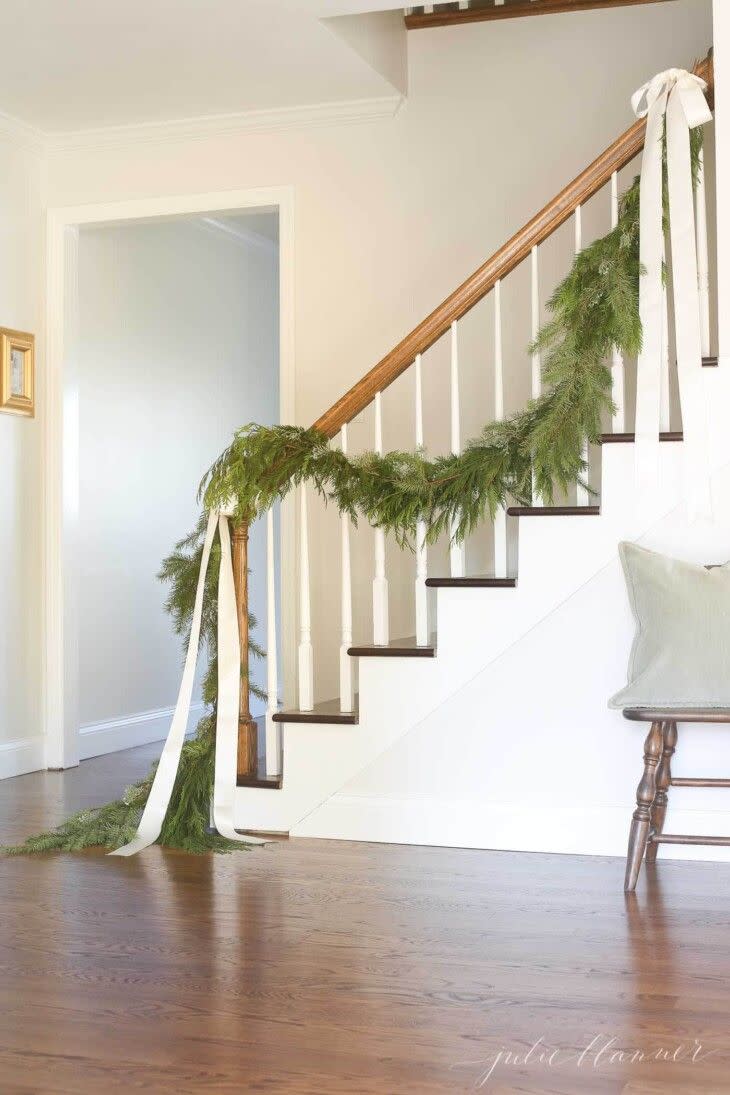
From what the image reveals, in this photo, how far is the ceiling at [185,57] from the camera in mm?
4109

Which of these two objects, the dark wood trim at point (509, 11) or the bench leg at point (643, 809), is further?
the dark wood trim at point (509, 11)

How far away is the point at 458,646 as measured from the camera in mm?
3621

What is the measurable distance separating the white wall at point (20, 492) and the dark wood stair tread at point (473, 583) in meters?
2.25

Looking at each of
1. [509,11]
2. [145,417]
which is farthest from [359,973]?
[145,417]

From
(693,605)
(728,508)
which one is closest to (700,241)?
(728,508)

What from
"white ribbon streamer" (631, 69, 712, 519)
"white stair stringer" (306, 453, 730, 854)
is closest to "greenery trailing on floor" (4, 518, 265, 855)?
"white stair stringer" (306, 453, 730, 854)

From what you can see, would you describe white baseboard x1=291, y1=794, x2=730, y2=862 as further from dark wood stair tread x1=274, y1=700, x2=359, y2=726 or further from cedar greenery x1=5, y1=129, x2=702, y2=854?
cedar greenery x1=5, y1=129, x2=702, y2=854

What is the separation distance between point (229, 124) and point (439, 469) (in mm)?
2218

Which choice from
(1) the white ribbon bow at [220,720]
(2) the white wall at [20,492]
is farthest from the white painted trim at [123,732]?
(1) the white ribbon bow at [220,720]

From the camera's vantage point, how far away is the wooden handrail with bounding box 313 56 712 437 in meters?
3.58

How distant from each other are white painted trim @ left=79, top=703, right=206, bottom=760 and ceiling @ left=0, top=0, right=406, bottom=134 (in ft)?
8.66

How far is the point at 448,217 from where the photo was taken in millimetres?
4988

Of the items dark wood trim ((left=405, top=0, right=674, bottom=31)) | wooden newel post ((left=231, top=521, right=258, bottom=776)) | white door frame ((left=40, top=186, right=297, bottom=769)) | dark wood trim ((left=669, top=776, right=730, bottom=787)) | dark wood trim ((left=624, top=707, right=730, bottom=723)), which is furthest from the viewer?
white door frame ((left=40, top=186, right=297, bottom=769))

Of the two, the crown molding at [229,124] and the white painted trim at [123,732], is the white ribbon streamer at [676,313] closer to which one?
the crown molding at [229,124]
